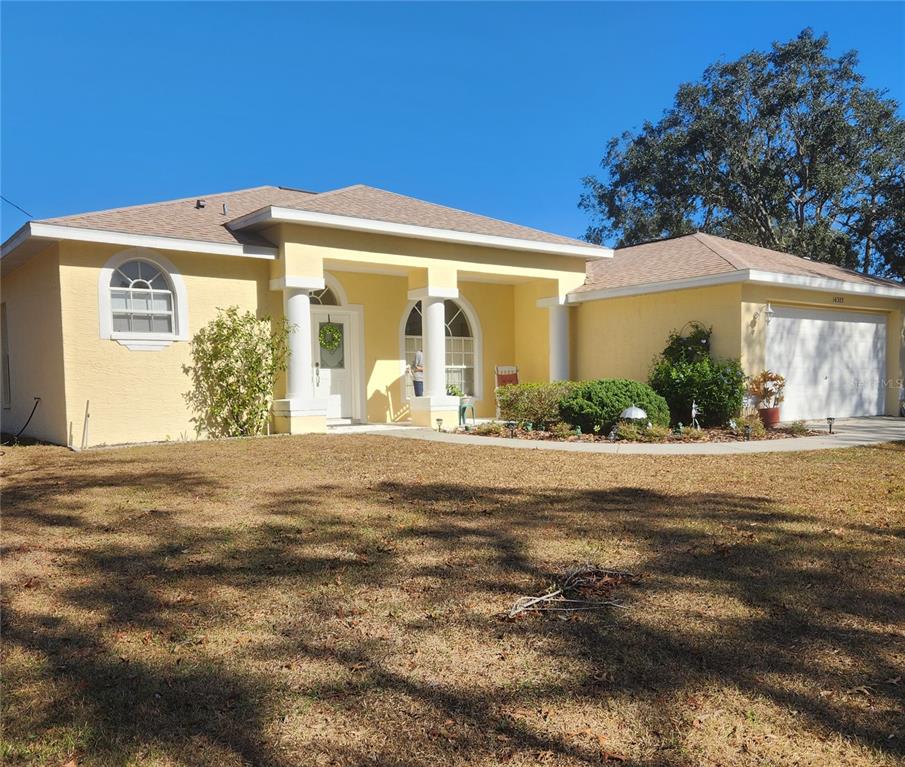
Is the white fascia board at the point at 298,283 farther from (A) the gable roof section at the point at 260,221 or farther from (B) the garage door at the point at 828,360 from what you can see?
(B) the garage door at the point at 828,360

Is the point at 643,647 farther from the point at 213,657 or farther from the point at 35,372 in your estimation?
the point at 35,372

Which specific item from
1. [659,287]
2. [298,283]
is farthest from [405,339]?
[659,287]

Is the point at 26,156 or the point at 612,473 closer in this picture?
the point at 612,473

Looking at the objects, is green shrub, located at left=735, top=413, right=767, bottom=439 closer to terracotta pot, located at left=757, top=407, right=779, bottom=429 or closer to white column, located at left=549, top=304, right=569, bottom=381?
terracotta pot, located at left=757, top=407, right=779, bottom=429

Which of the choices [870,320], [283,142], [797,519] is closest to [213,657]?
[797,519]

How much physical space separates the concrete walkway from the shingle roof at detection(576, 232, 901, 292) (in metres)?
3.49

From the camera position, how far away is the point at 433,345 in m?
13.8

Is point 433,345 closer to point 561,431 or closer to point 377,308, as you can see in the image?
point 377,308

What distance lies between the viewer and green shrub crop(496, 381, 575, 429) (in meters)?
12.8

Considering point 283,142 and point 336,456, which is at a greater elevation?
point 283,142

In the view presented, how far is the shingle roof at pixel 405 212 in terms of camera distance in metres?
12.9

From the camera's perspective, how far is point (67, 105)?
16.2 m

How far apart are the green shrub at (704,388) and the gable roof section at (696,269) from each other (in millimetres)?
1707

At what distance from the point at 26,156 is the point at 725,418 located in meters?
15.7
